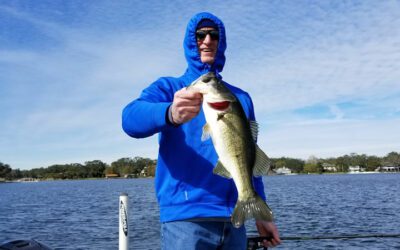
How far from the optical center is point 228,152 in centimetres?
271

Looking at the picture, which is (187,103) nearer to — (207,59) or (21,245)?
(207,59)

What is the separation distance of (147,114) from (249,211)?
98 centimetres

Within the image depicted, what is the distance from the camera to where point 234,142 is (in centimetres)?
269

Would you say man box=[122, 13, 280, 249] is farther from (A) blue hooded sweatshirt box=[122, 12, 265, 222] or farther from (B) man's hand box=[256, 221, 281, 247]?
(B) man's hand box=[256, 221, 281, 247]

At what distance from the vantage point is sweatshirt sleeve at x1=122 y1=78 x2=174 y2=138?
8.79 feet

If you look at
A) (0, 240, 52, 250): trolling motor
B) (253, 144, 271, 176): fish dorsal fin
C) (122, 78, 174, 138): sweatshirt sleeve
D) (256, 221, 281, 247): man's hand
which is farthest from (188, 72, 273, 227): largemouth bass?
(0, 240, 52, 250): trolling motor

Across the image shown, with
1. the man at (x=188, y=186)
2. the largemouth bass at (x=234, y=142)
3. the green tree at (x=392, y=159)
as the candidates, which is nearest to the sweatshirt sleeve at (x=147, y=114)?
the man at (x=188, y=186)

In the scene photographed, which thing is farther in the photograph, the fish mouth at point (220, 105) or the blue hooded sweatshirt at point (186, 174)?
the blue hooded sweatshirt at point (186, 174)

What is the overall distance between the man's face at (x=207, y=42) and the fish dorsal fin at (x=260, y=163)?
1043 mm

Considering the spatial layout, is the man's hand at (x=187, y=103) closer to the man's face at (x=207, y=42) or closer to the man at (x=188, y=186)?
the man at (x=188, y=186)

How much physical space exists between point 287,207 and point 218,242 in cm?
3060

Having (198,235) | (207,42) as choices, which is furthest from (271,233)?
(207,42)

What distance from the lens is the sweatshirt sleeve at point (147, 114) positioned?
268cm

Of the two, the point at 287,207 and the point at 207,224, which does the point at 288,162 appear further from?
the point at 207,224
